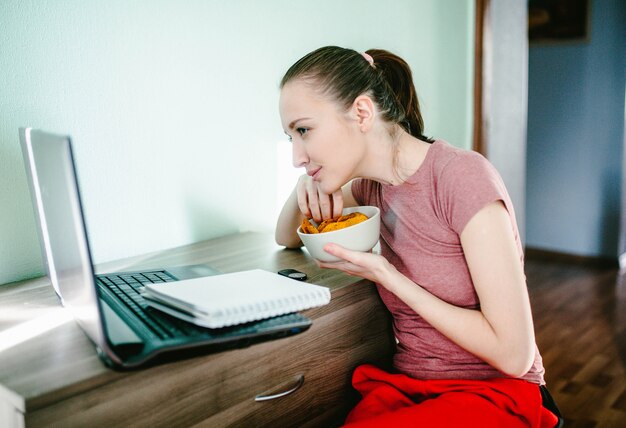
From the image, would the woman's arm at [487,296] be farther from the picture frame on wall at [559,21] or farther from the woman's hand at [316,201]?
the picture frame on wall at [559,21]

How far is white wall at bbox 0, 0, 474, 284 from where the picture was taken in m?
1.15

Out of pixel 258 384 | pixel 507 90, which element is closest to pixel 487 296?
pixel 258 384

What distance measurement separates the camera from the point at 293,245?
1.33m

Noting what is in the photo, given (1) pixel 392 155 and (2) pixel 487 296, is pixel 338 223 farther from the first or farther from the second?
(2) pixel 487 296

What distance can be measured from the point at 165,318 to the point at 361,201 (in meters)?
0.57

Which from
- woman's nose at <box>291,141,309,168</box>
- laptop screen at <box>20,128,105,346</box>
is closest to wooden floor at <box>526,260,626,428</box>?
Result: woman's nose at <box>291,141,309,168</box>

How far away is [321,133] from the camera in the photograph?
3.34 ft

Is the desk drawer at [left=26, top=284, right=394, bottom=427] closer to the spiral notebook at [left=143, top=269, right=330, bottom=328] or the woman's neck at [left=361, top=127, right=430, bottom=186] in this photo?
the spiral notebook at [left=143, top=269, right=330, bottom=328]

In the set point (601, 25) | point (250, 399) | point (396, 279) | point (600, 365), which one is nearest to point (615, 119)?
point (601, 25)

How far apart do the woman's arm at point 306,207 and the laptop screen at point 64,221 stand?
512mm

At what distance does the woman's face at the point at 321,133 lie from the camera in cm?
102

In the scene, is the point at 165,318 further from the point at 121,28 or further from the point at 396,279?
the point at 121,28

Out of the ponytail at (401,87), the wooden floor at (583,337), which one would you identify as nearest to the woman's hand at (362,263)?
the ponytail at (401,87)

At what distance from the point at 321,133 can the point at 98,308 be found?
510mm
